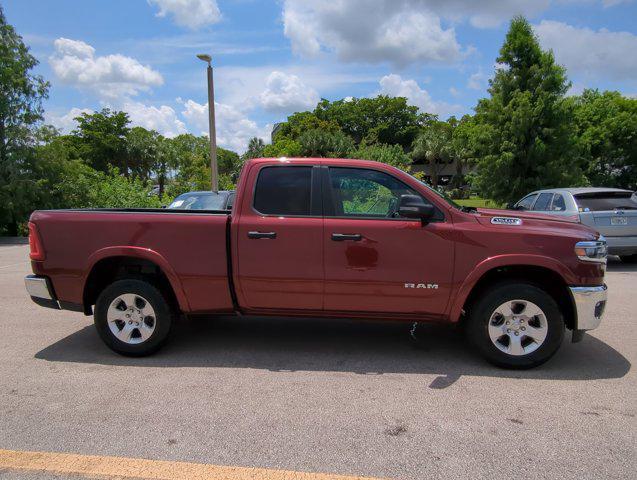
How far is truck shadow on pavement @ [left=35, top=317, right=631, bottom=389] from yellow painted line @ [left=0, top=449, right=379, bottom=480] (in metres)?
1.55

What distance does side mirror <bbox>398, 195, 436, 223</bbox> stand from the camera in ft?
13.6

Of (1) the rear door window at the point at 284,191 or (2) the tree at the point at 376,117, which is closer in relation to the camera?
(1) the rear door window at the point at 284,191

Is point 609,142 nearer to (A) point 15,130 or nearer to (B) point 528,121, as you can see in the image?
(B) point 528,121

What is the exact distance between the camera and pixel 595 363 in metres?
4.55

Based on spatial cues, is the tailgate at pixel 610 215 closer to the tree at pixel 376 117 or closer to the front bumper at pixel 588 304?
the front bumper at pixel 588 304

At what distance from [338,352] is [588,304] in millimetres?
2346

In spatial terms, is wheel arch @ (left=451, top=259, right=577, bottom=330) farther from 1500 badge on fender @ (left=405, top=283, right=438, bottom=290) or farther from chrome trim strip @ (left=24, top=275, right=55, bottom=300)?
chrome trim strip @ (left=24, top=275, right=55, bottom=300)

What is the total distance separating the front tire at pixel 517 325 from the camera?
4254 mm

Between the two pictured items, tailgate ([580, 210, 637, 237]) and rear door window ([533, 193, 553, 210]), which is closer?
tailgate ([580, 210, 637, 237])

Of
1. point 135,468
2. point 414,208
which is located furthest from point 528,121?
point 135,468

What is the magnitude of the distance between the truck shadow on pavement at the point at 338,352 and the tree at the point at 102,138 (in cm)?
4783

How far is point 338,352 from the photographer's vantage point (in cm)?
483

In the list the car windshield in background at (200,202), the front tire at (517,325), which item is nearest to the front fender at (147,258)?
the front tire at (517,325)

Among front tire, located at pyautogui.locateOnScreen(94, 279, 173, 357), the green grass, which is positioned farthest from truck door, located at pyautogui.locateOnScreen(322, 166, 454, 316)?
the green grass
